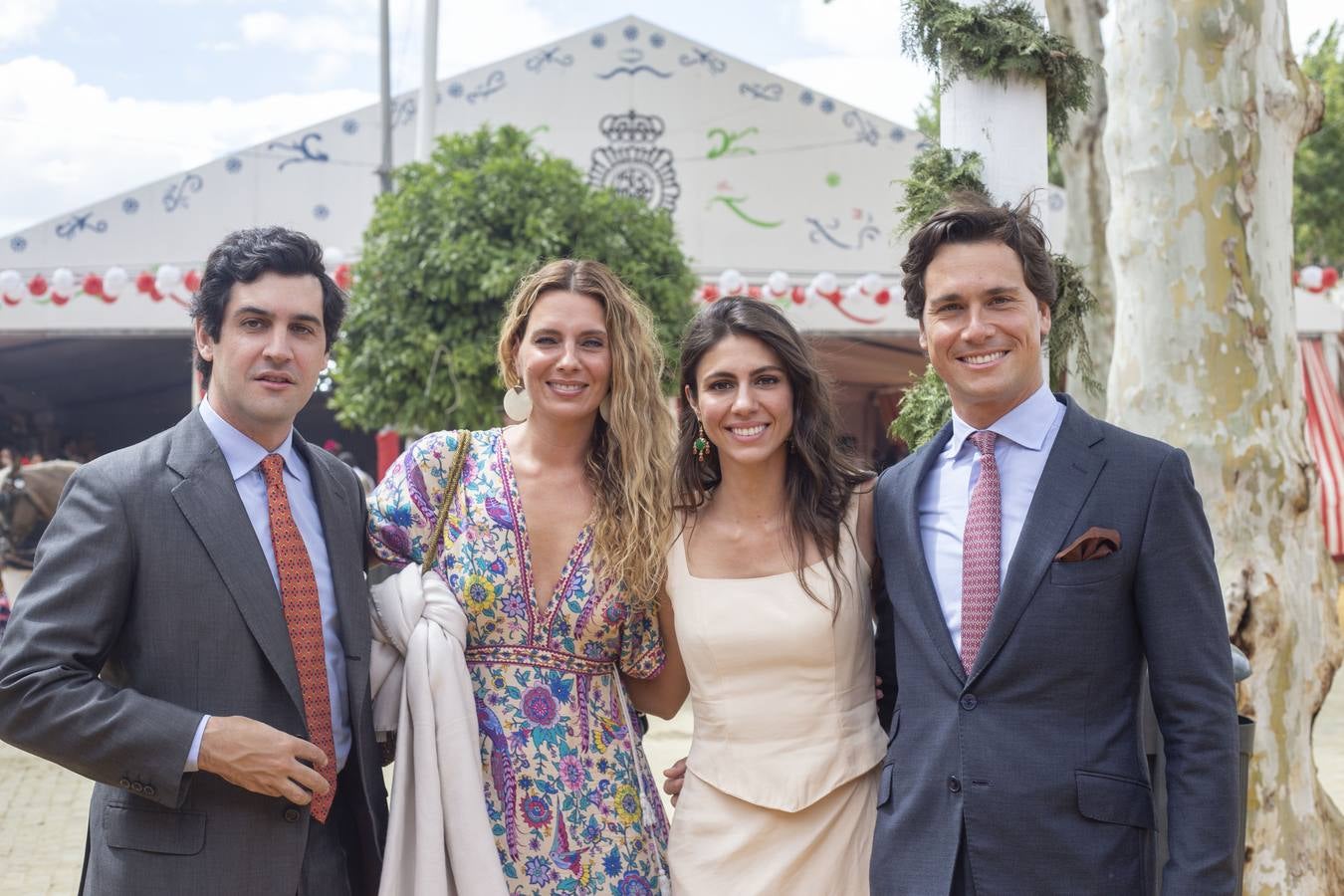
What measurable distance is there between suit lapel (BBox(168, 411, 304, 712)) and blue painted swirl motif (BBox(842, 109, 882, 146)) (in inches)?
440

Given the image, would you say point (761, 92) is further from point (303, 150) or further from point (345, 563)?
point (345, 563)

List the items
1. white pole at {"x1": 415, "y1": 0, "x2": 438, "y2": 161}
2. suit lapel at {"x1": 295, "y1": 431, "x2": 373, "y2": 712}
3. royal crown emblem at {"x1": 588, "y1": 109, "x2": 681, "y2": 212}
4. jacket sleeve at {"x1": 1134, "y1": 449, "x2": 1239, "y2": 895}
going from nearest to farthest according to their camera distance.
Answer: jacket sleeve at {"x1": 1134, "y1": 449, "x2": 1239, "y2": 895}, suit lapel at {"x1": 295, "y1": 431, "x2": 373, "y2": 712}, white pole at {"x1": 415, "y1": 0, "x2": 438, "y2": 161}, royal crown emblem at {"x1": 588, "y1": 109, "x2": 681, "y2": 212}

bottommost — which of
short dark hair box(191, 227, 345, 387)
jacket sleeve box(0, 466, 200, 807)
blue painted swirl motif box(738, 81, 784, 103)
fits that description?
jacket sleeve box(0, 466, 200, 807)

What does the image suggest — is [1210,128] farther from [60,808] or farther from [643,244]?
[60,808]

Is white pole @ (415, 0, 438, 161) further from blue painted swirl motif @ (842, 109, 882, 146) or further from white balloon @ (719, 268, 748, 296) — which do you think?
blue painted swirl motif @ (842, 109, 882, 146)

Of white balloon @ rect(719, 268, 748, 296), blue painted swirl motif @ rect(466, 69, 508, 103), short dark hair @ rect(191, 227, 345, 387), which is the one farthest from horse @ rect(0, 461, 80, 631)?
short dark hair @ rect(191, 227, 345, 387)

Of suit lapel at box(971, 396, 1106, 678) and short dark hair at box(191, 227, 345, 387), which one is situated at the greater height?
short dark hair at box(191, 227, 345, 387)

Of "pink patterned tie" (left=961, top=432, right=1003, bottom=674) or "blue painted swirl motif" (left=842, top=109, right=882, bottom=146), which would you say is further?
"blue painted swirl motif" (left=842, top=109, right=882, bottom=146)

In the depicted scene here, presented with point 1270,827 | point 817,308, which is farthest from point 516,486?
point 817,308

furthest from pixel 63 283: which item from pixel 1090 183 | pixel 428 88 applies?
pixel 1090 183

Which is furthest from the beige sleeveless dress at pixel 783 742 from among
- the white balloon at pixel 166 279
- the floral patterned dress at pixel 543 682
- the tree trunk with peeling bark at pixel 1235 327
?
the white balloon at pixel 166 279

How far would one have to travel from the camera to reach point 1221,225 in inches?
148

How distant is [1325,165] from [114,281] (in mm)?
15965

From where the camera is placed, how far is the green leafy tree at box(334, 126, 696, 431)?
8.34m
